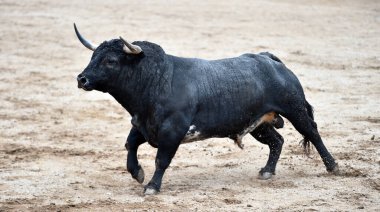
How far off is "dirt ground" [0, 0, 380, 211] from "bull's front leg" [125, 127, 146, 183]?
150 mm

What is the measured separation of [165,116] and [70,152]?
2.33 meters

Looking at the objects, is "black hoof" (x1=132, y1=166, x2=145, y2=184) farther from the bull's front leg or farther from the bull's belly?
the bull's belly

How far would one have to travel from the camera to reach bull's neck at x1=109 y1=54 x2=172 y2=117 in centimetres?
760

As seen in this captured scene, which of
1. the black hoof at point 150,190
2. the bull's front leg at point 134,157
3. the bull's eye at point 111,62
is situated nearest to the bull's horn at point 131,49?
the bull's eye at point 111,62

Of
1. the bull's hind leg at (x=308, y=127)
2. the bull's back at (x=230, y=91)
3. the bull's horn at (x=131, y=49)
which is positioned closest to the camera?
the bull's horn at (x=131, y=49)

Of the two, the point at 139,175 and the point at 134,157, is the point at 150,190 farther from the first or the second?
the point at 134,157

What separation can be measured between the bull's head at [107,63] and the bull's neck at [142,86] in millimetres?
106

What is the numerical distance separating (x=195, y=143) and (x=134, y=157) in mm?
2032

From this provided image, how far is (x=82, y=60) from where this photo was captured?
15.0 metres

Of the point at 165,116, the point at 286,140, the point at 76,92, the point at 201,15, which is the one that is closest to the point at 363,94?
the point at 286,140

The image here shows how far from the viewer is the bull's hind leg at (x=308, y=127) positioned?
26.5 ft

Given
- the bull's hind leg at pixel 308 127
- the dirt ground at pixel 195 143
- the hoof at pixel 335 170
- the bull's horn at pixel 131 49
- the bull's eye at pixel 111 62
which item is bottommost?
the dirt ground at pixel 195 143

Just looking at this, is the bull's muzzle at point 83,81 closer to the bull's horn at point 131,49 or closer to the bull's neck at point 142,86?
the bull's neck at point 142,86

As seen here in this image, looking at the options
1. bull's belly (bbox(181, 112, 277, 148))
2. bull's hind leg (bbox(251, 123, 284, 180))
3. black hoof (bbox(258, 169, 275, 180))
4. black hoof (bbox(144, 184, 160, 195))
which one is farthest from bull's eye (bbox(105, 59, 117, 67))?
black hoof (bbox(258, 169, 275, 180))
